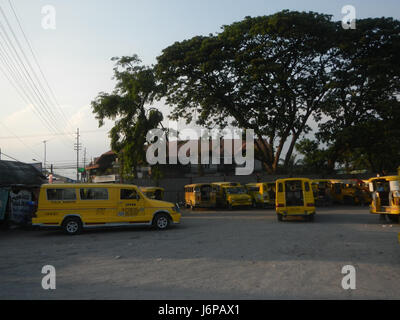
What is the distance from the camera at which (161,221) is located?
49.6ft

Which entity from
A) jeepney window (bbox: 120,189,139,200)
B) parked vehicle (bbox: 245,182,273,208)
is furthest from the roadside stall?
parked vehicle (bbox: 245,182,273,208)

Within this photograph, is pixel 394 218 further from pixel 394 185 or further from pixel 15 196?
pixel 15 196

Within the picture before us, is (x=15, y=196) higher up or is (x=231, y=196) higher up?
(x=15, y=196)

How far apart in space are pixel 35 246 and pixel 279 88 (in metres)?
21.8

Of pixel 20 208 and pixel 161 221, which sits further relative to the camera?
pixel 20 208

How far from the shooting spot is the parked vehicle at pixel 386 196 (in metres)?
15.2

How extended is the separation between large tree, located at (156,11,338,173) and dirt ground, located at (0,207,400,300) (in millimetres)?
16648

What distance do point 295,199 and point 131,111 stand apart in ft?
58.8

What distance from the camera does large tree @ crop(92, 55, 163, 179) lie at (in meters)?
30.5

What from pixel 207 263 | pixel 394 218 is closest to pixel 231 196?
pixel 394 218

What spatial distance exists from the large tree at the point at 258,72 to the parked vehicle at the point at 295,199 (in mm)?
11830

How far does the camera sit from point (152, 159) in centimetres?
3072
